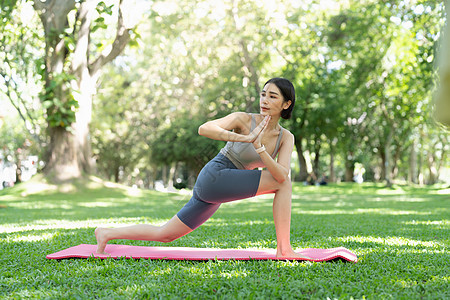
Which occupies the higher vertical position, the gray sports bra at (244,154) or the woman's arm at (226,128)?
the woman's arm at (226,128)

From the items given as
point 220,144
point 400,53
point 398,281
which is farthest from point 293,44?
point 398,281

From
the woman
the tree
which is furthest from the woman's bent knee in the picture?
the tree

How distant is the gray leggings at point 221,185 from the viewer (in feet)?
12.3

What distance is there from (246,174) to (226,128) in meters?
0.43

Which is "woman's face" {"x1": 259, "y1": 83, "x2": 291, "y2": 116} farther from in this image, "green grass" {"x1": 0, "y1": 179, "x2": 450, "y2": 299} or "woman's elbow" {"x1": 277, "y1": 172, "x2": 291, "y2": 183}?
"green grass" {"x1": 0, "y1": 179, "x2": 450, "y2": 299}

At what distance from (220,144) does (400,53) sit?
16.3 m

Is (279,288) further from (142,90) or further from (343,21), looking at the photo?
(142,90)

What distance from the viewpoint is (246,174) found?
12.3 feet

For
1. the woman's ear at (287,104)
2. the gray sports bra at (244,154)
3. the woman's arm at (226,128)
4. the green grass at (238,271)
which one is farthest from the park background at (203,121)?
the woman's ear at (287,104)

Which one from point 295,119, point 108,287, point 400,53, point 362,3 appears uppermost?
point 362,3

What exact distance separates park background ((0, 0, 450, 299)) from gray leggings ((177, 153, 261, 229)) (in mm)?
587

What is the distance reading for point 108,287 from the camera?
300 cm

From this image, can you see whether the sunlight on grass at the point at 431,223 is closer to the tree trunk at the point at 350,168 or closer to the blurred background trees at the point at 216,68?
the blurred background trees at the point at 216,68

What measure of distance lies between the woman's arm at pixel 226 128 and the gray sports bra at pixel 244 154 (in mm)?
111
